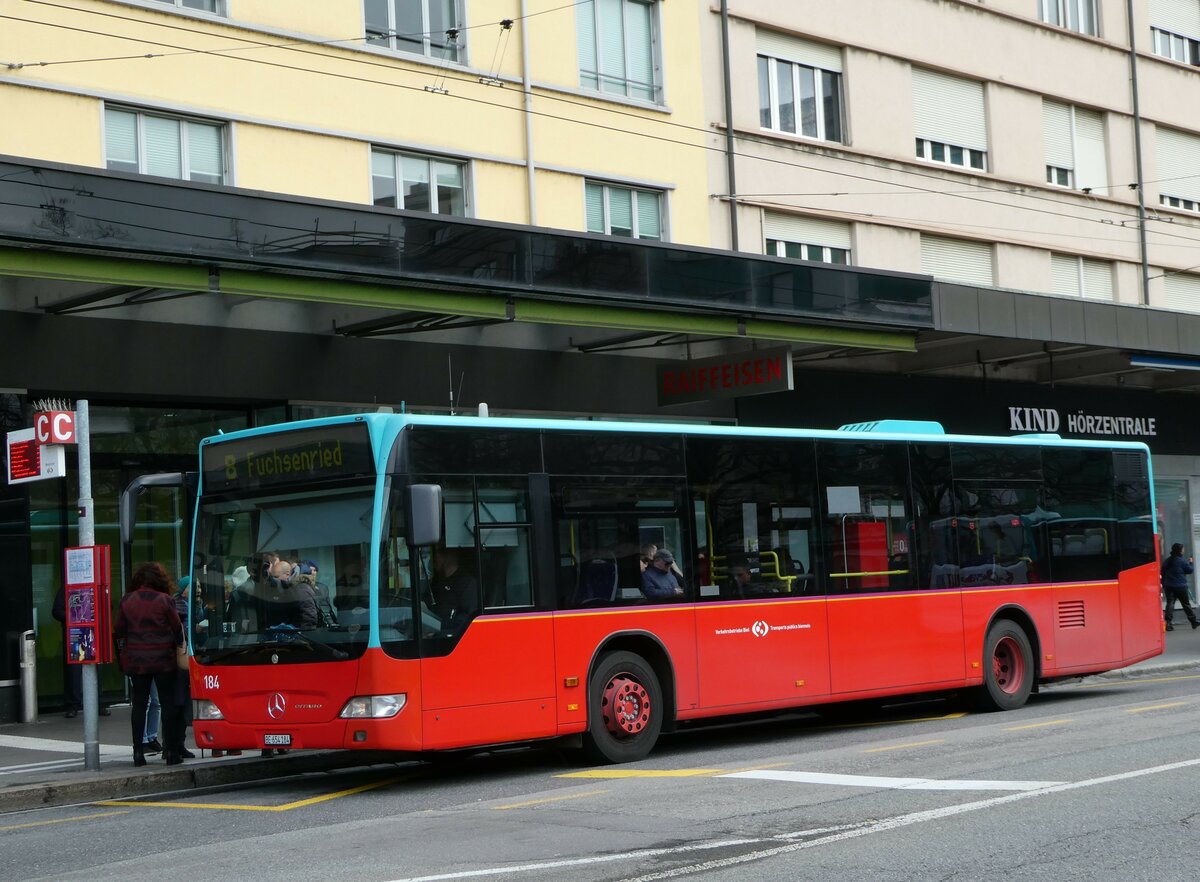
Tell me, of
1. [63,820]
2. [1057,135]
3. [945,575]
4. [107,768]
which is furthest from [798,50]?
A: [63,820]

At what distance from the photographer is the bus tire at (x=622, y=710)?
40.2ft

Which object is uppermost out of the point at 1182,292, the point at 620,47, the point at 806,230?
the point at 620,47

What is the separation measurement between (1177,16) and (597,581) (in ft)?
86.3

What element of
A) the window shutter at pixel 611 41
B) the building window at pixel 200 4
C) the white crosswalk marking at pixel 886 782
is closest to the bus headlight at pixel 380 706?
the white crosswalk marking at pixel 886 782

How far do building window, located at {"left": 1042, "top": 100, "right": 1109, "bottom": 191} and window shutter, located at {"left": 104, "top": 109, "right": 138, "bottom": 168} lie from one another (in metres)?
18.5

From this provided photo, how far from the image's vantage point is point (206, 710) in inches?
467

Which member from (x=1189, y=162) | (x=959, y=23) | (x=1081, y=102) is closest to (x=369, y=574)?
(x=959, y=23)

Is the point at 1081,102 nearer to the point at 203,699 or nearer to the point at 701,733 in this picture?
the point at 701,733

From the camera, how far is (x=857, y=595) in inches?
571

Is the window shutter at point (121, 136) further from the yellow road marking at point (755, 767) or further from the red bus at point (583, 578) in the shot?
the yellow road marking at point (755, 767)

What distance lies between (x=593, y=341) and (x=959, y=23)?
1146 cm

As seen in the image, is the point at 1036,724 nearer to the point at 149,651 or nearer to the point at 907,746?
the point at 907,746

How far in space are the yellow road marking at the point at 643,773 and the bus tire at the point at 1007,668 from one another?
5.32m

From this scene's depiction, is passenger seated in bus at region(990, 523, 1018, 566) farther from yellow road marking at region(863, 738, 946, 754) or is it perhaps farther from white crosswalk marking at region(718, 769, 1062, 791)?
white crosswalk marking at region(718, 769, 1062, 791)
